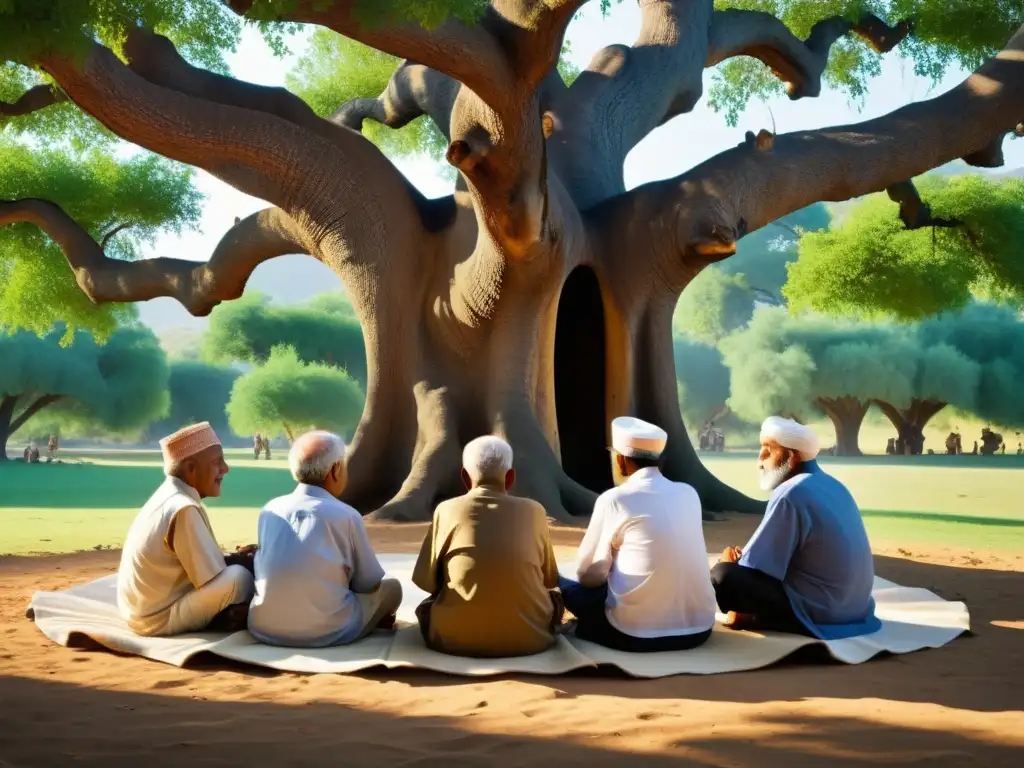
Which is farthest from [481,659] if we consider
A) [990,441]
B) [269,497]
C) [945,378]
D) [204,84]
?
[990,441]

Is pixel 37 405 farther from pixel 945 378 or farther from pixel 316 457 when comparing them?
pixel 316 457

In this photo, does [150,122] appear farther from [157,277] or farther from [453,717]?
[453,717]

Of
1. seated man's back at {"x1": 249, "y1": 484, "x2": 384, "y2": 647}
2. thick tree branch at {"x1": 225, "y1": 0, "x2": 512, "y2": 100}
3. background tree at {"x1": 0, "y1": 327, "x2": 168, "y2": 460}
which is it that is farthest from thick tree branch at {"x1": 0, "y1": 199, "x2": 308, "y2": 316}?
background tree at {"x1": 0, "y1": 327, "x2": 168, "y2": 460}

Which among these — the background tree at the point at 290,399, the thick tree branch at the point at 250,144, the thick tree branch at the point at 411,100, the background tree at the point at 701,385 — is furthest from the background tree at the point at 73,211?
the background tree at the point at 701,385

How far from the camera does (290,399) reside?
42.1 metres

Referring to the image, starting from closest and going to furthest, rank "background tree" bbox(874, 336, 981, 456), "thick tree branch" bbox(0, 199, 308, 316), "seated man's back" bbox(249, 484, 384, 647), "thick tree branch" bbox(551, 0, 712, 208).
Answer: "seated man's back" bbox(249, 484, 384, 647), "thick tree branch" bbox(0, 199, 308, 316), "thick tree branch" bbox(551, 0, 712, 208), "background tree" bbox(874, 336, 981, 456)

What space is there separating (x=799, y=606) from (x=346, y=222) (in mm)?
6940

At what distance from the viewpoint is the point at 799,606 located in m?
5.30

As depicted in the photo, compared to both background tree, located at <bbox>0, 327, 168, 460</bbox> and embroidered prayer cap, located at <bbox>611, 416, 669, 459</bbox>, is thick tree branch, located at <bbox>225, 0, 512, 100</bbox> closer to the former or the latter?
embroidered prayer cap, located at <bbox>611, 416, 669, 459</bbox>

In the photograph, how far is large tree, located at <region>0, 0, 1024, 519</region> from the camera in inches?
399

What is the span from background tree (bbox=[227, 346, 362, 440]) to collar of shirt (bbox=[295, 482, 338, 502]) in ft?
124

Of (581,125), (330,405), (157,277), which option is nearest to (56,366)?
(330,405)

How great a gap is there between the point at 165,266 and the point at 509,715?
9941mm

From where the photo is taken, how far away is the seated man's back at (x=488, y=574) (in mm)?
4727
